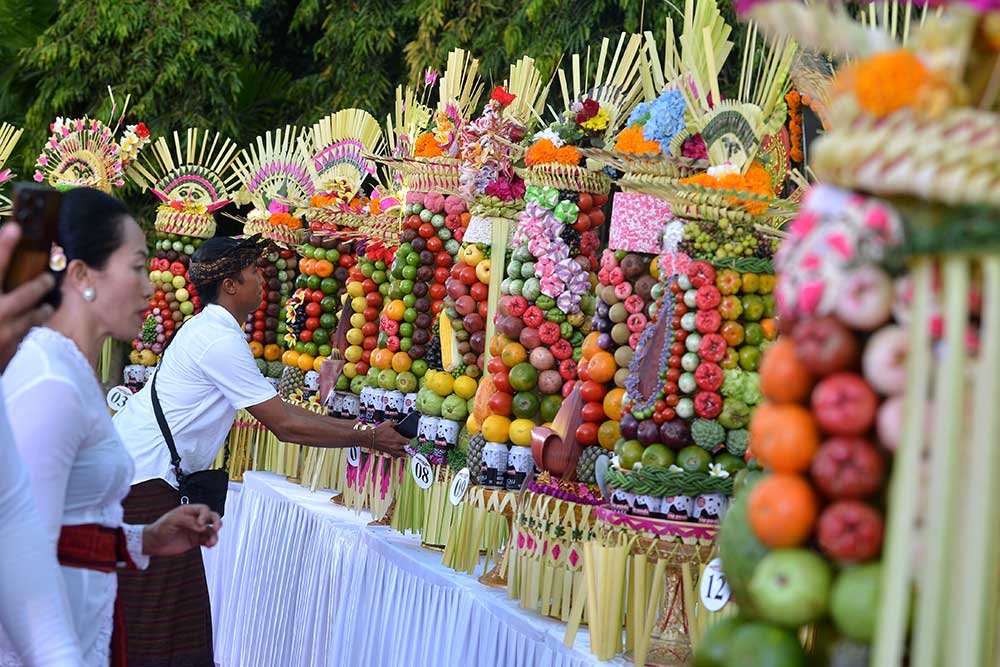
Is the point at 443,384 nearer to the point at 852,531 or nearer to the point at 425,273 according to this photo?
the point at 425,273

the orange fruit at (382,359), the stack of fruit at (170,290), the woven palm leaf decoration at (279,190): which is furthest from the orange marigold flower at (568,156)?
the stack of fruit at (170,290)

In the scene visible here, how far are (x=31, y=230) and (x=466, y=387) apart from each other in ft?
7.09

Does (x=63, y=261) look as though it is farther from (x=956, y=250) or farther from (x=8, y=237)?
(x=956, y=250)

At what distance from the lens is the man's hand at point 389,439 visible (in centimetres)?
432

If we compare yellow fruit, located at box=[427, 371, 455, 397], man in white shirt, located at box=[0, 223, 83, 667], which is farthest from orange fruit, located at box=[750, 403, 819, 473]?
yellow fruit, located at box=[427, 371, 455, 397]

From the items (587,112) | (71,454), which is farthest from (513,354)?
(71,454)

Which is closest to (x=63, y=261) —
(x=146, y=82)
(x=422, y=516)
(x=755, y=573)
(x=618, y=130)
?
(x=755, y=573)

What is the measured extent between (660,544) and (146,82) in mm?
9197

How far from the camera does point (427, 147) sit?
4305 millimetres

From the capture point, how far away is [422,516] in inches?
162

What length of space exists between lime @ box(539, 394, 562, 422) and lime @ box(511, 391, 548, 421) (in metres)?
0.03

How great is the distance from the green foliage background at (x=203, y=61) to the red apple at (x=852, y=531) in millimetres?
8492

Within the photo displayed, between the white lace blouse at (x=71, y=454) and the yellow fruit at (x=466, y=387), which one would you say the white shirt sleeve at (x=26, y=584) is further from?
the yellow fruit at (x=466, y=387)

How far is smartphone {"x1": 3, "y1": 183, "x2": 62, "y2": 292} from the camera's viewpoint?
1.83m
